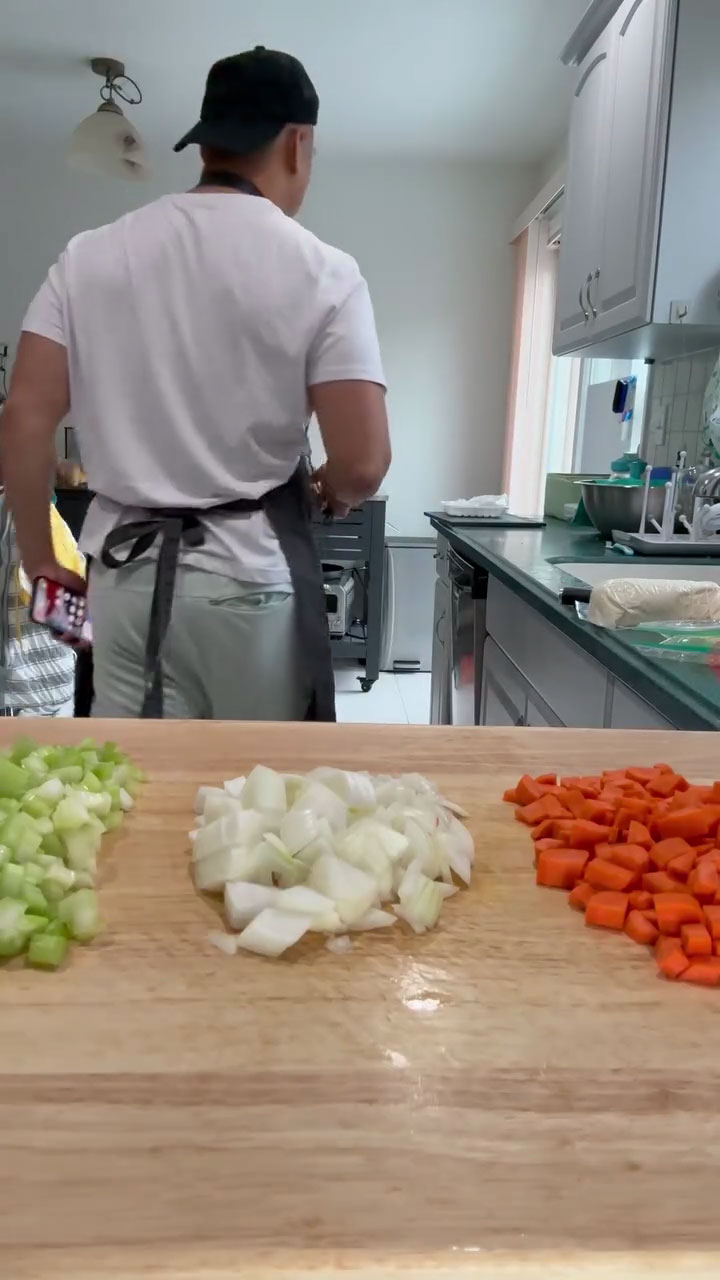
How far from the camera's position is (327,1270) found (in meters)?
0.36

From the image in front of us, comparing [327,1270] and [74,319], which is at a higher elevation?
[74,319]

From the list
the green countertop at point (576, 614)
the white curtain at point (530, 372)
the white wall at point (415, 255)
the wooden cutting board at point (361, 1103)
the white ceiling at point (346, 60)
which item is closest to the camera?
the wooden cutting board at point (361, 1103)

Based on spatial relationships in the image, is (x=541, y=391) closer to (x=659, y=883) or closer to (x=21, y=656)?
(x=21, y=656)

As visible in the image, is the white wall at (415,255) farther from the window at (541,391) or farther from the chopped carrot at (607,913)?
the chopped carrot at (607,913)

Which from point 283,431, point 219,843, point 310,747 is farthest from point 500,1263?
point 283,431

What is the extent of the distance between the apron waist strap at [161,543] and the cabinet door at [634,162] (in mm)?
1285

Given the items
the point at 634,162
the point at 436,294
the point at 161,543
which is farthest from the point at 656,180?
the point at 436,294

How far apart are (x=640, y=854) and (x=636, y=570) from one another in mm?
1255

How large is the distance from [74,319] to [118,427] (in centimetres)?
14

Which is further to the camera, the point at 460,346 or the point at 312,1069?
the point at 460,346

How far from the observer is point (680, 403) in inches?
105

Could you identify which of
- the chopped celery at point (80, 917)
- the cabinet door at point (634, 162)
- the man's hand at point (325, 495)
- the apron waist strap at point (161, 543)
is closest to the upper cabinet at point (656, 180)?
the cabinet door at point (634, 162)

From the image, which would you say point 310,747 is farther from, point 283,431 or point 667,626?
point 667,626

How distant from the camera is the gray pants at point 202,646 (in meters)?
1.17
